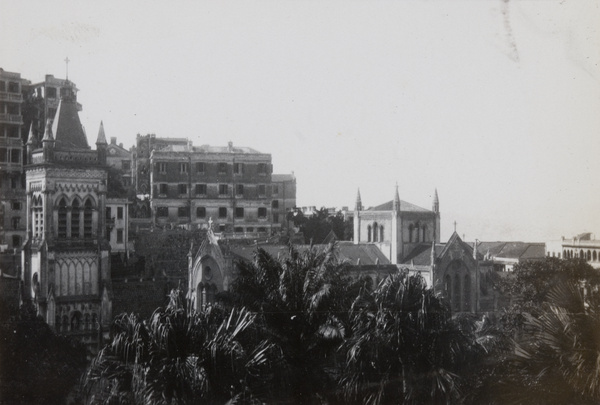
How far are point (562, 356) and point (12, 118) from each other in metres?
59.9

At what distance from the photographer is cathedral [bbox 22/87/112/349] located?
47719 millimetres

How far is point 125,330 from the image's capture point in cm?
2097

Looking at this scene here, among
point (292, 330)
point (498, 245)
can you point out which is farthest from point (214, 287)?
point (498, 245)

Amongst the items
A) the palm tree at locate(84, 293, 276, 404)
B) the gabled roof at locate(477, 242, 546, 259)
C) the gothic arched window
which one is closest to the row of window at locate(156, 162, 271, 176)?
the gabled roof at locate(477, 242, 546, 259)

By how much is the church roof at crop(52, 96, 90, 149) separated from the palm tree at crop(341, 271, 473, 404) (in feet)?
103

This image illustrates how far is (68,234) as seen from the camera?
49.0 meters

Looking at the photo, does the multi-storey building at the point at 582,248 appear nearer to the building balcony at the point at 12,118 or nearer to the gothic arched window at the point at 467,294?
the gothic arched window at the point at 467,294

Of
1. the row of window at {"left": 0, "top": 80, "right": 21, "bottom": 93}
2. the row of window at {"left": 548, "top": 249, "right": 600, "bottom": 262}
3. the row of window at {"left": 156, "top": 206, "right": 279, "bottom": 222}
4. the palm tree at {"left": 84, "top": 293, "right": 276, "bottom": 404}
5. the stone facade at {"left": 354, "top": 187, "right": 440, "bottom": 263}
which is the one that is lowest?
the palm tree at {"left": 84, "top": 293, "right": 276, "bottom": 404}

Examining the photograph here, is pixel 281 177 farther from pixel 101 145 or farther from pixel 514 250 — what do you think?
pixel 101 145

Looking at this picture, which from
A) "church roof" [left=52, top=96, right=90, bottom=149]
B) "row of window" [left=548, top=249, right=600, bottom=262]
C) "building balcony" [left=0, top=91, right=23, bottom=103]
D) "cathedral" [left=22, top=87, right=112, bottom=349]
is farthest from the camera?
"row of window" [left=548, top=249, right=600, bottom=262]

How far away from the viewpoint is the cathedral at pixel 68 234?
47.7 m

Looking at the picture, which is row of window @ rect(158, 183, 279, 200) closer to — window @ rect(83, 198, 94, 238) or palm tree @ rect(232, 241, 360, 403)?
window @ rect(83, 198, 94, 238)

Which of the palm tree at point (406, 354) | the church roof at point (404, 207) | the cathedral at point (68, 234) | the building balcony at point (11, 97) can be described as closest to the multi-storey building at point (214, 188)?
the building balcony at point (11, 97)

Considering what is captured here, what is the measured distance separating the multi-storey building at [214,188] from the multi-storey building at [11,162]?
13.5 metres
